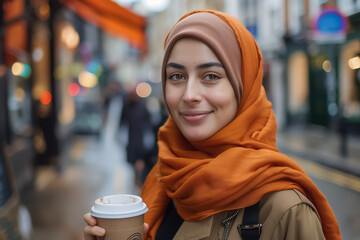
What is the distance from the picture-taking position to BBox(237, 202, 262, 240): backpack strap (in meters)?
1.58

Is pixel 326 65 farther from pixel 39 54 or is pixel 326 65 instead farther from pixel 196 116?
pixel 196 116

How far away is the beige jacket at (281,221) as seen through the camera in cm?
151

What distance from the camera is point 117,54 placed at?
8131cm

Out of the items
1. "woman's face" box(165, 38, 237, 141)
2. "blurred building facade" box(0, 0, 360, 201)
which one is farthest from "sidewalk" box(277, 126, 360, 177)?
"woman's face" box(165, 38, 237, 141)

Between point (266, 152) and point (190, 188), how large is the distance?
1.09 ft

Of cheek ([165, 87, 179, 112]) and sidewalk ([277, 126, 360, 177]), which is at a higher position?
cheek ([165, 87, 179, 112])

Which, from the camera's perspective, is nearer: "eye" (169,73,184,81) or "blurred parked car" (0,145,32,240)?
"eye" (169,73,184,81)

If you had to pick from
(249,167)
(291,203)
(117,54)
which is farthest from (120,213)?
(117,54)

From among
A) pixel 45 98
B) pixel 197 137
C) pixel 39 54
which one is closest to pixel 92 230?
pixel 197 137

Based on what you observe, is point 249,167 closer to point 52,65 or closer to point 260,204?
point 260,204

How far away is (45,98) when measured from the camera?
11000 mm

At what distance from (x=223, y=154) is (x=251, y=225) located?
11.5 inches

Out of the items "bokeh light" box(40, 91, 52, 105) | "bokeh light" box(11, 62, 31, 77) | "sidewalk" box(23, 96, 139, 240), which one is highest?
"bokeh light" box(11, 62, 31, 77)

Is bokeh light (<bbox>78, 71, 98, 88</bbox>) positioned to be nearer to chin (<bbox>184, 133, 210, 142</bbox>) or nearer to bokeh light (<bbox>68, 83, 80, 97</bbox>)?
bokeh light (<bbox>68, 83, 80, 97</bbox>)
